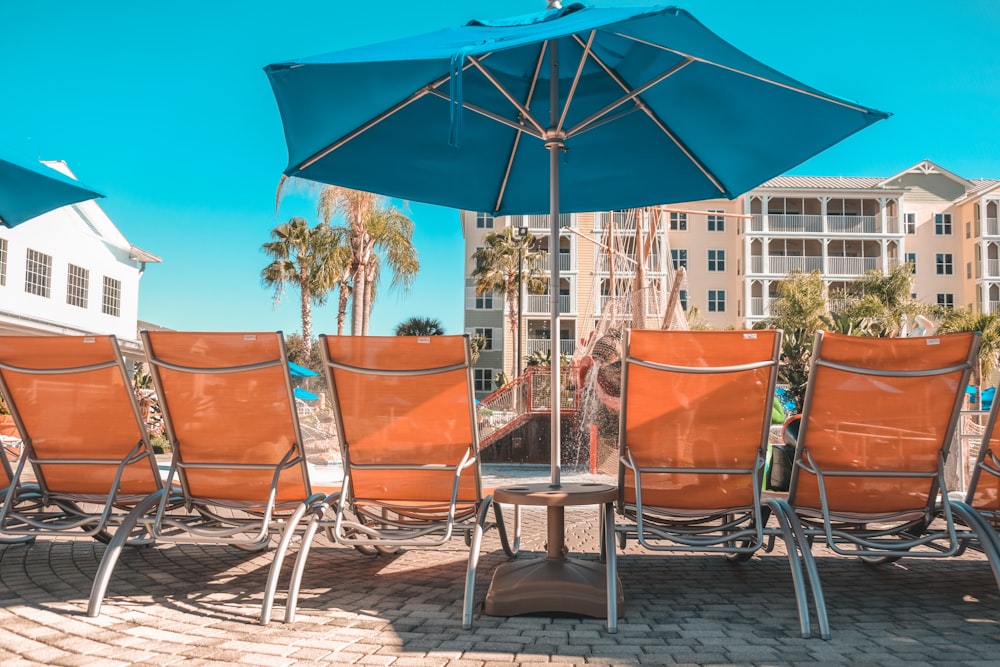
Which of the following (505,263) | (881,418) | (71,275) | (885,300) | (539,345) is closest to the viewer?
(881,418)

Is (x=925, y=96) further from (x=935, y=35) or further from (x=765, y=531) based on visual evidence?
(x=765, y=531)

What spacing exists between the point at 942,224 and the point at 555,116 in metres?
57.3

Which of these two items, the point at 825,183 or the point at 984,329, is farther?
the point at 825,183

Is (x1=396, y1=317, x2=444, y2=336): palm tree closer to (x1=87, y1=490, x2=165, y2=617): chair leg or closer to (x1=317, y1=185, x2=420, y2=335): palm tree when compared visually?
(x1=317, y1=185, x2=420, y2=335): palm tree

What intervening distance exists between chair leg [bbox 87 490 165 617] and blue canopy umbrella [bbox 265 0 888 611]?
1.99 meters

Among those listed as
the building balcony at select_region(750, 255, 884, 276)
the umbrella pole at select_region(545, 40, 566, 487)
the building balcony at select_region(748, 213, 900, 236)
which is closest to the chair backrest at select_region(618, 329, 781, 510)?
the umbrella pole at select_region(545, 40, 566, 487)

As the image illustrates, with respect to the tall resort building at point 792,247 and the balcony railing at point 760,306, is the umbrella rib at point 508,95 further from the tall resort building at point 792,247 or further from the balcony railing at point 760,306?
the balcony railing at point 760,306

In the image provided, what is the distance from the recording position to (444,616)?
3.57m

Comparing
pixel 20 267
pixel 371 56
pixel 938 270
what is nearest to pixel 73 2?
pixel 20 267

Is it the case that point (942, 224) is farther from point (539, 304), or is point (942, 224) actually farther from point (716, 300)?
point (539, 304)

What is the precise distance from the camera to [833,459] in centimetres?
386

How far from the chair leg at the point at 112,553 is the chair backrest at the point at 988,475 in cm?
401

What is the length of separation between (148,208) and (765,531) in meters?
51.1

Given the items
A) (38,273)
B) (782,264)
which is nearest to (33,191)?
(38,273)
